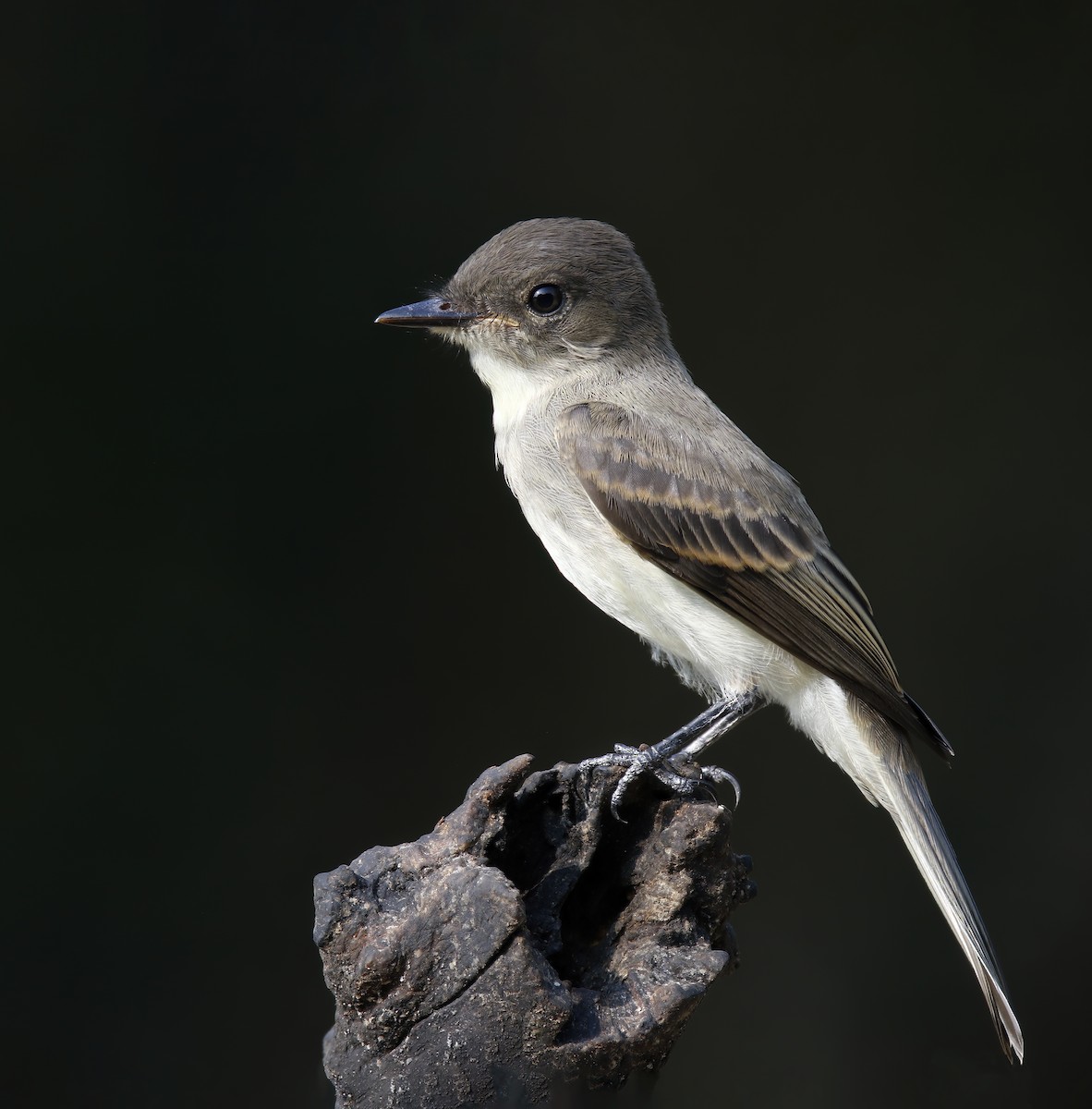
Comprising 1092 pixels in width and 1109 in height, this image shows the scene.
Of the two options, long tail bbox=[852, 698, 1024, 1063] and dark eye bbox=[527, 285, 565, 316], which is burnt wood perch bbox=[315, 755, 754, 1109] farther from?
dark eye bbox=[527, 285, 565, 316]

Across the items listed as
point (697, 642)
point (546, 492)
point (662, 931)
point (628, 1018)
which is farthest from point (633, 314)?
point (628, 1018)

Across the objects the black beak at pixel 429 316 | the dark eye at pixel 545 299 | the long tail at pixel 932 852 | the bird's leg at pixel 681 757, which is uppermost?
the black beak at pixel 429 316

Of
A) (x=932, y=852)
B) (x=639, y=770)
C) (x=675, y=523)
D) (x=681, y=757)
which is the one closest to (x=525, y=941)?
(x=639, y=770)

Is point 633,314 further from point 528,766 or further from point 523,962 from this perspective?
point 523,962

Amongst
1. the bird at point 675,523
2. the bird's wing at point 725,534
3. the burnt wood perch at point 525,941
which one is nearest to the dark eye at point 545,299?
the bird at point 675,523

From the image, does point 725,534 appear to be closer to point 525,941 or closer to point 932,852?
point 932,852

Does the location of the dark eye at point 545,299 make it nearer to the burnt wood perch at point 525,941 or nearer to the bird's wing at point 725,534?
the bird's wing at point 725,534
